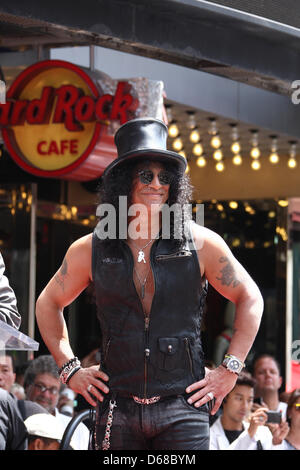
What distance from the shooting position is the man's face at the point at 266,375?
10.0 metres

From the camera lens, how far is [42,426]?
17.3 feet

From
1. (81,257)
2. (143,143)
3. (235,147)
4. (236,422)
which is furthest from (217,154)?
(81,257)

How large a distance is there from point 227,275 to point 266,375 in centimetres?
644

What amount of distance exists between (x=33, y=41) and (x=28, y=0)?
399 centimetres

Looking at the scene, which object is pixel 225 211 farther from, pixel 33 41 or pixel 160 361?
pixel 160 361

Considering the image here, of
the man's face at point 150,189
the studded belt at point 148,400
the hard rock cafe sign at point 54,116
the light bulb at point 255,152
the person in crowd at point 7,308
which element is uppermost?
the light bulb at point 255,152

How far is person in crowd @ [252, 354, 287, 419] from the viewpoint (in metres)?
9.71

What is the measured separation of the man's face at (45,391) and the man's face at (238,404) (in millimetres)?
1251

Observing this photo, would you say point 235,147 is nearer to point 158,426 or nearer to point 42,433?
point 42,433

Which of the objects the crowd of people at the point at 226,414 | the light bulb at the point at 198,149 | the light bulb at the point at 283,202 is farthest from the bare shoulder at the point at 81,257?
the light bulb at the point at 283,202

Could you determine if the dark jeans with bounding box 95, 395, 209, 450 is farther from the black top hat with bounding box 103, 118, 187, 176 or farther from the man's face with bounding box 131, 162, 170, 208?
the black top hat with bounding box 103, 118, 187, 176

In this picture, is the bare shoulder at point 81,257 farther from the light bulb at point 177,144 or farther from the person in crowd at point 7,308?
the light bulb at point 177,144

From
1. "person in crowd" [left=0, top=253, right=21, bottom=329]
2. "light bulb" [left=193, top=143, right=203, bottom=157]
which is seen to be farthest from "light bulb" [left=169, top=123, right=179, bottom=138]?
"person in crowd" [left=0, top=253, right=21, bottom=329]

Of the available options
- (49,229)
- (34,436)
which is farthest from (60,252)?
(34,436)
